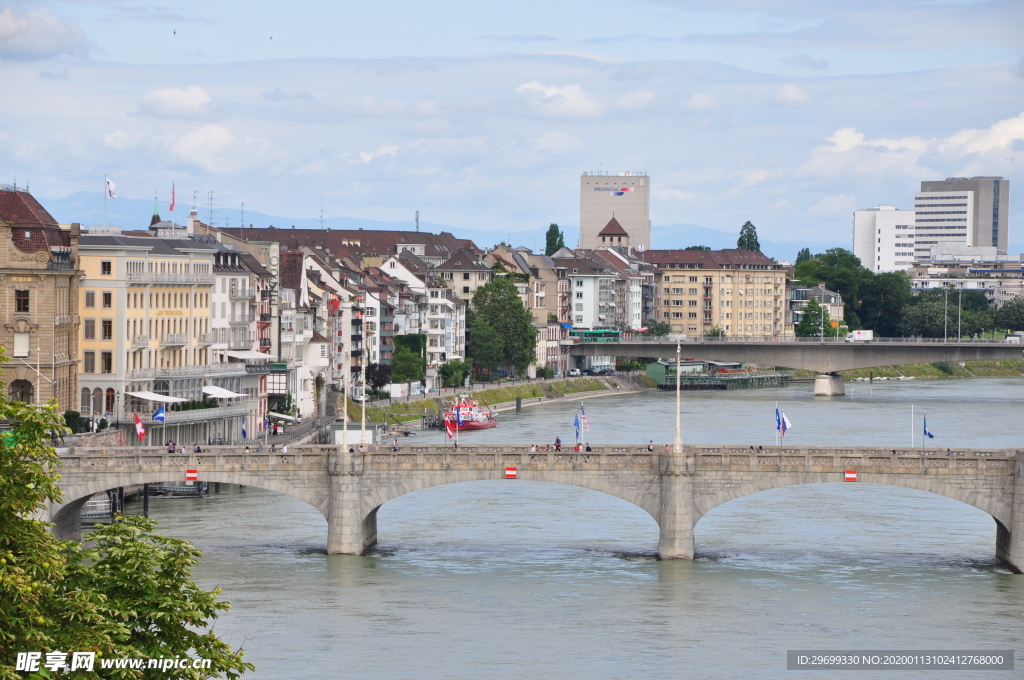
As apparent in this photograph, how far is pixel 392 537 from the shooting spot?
70688mm

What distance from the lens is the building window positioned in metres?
89.1

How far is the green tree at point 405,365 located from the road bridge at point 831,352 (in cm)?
3464

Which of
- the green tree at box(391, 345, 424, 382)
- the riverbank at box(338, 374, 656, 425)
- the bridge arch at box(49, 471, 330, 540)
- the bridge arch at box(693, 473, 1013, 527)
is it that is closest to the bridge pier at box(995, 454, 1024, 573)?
the bridge arch at box(693, 473, 1013, 527)

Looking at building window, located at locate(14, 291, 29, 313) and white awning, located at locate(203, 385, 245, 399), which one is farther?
white awning, located at locate(203, 385, 245, 399)

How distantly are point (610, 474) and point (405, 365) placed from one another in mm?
81037

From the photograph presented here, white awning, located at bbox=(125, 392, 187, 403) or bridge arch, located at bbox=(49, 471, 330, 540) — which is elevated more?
white awning, located at bbox=(125, 392, 187, 403)

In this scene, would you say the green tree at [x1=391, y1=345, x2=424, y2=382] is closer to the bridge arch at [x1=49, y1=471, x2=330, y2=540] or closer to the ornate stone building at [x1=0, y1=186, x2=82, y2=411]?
the ornate stone building at [x1=0, y1=186, x2=82, y2=411]

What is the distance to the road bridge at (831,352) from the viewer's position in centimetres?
16550

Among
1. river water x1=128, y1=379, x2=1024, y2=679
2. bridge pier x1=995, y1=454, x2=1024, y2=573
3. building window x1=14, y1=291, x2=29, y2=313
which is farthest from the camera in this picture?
building window x1=14, y1=291, x2=29, y2=313

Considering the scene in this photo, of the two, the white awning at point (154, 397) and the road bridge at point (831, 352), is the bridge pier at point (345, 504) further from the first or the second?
the road bridge at point (831, 352)

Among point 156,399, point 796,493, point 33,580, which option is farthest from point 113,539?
point 156,399

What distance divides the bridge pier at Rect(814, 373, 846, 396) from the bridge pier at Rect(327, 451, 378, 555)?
109978mm

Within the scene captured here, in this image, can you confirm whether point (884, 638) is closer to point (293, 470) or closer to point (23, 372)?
point (293, 470)

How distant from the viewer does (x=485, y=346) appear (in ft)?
569
